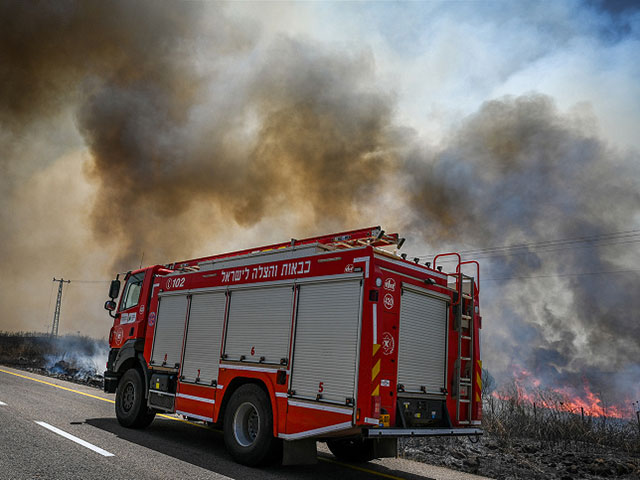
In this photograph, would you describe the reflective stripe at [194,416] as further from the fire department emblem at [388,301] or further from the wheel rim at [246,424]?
the fire department emblem at [388,301]

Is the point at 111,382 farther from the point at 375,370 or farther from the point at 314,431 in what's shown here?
the point at 375,370

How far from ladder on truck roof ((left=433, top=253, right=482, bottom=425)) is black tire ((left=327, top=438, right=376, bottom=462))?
1.44m

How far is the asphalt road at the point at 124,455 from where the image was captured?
218 inches

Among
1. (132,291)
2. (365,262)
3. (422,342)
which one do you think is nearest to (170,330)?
(132,291)

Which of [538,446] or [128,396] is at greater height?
[128,396]

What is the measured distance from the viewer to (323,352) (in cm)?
622

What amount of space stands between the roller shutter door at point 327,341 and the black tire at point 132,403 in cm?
402

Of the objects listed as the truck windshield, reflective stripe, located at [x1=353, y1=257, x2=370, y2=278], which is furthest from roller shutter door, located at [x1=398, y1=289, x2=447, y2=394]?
the truck windshield

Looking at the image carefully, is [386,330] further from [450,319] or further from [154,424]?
[154,424]

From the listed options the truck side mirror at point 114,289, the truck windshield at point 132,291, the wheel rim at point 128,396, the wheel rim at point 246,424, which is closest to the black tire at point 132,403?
the wheel rim at point 128,396

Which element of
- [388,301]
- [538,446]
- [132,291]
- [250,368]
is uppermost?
[132,291]

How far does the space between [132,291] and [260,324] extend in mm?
4495

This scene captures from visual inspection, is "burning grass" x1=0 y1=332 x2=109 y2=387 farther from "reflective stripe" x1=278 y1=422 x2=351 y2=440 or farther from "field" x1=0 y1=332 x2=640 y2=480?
"reflective stripe" x1=278 y1=422 x2=351 y2=440

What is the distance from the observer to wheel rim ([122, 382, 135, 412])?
9.22 m
